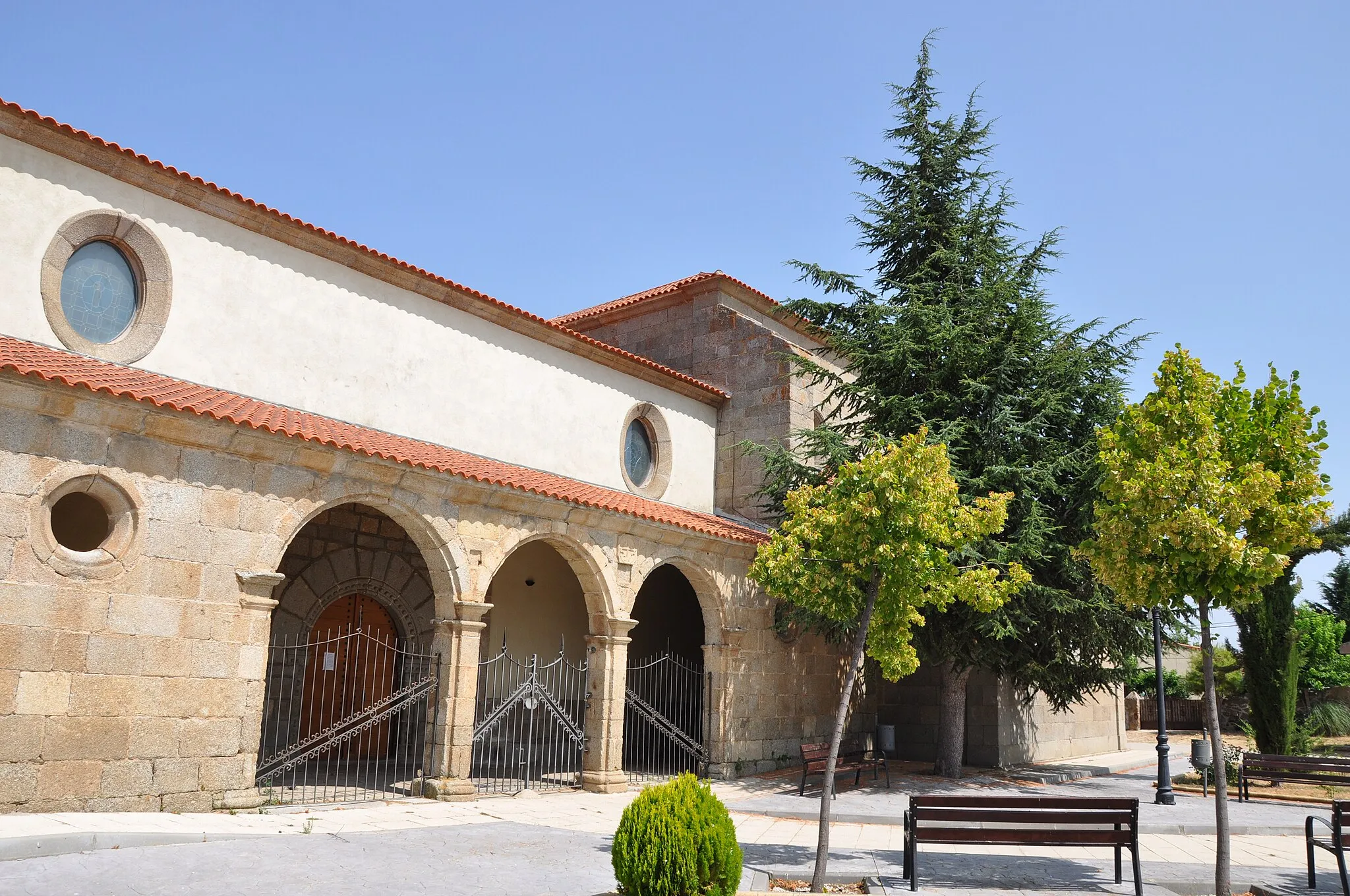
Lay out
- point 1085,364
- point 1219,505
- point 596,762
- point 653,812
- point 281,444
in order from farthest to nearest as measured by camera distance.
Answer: point 1085,364
point 596,762
point 281,444
point 1219,505
point 653,812

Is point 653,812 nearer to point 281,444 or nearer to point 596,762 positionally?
point 281,444

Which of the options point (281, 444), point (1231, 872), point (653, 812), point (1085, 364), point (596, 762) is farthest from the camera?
point (1085, 364)

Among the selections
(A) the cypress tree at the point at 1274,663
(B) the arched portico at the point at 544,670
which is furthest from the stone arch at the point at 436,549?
(A) the cypress tree at the point at 1274,663

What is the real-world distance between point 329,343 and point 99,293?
2612 millimetres

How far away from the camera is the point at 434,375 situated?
527 inches

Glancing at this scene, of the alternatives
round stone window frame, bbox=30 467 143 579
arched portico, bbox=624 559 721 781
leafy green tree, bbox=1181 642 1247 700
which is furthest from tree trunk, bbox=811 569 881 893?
leafy green tree, bbox=1181 642 1247 700

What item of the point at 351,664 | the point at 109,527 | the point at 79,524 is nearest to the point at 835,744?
the point at 109,527

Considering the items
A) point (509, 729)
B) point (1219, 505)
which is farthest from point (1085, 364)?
point (509, 729)

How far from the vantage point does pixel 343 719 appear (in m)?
13.1

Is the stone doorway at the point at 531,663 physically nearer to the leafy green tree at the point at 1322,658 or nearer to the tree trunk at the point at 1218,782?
the tree trunk at the point at 1218,782

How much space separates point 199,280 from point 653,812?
8.29 meters

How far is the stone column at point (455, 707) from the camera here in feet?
35.6

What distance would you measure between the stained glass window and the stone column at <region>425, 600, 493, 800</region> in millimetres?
5505

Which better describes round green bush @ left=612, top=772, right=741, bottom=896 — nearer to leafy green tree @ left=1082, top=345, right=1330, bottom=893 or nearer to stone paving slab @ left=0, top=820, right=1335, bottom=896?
stone paving slab @ left=0, top=820, right=1335, bottom=896
